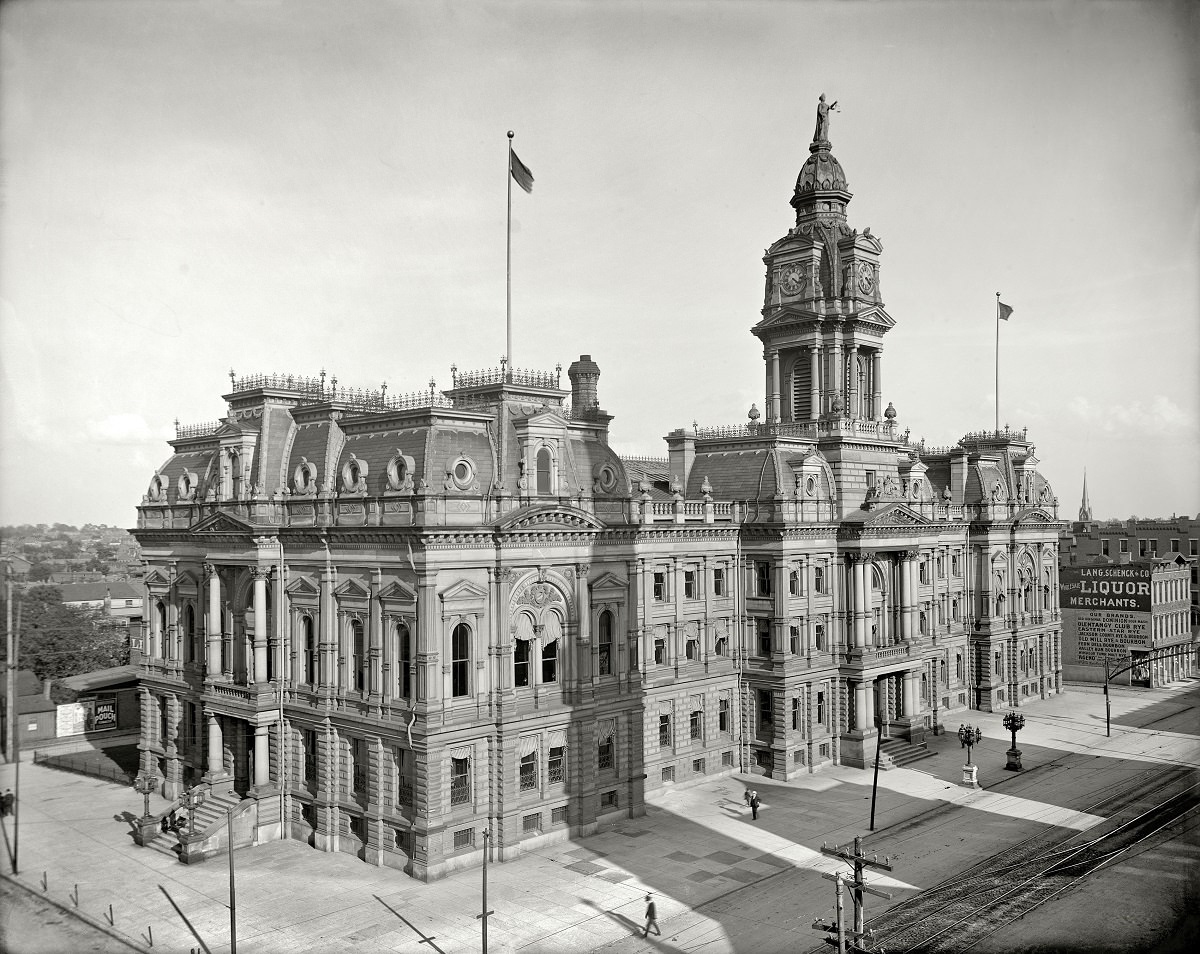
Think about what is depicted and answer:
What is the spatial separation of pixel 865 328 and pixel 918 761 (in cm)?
2822

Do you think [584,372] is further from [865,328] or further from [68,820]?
[68,820]

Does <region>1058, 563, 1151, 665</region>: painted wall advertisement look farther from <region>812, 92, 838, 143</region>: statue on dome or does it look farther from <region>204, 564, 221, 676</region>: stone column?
<region>204, 564, 221, 676</region>: stone column

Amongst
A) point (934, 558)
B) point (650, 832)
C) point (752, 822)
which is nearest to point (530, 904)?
point (650, 832)

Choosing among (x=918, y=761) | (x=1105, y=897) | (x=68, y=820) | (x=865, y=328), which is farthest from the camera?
(x=865, y=328)

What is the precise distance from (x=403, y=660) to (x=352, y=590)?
4467 millimetres

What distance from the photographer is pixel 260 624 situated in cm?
4981

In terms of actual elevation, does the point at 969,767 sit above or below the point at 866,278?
below

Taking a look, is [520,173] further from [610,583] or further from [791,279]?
[791,279]

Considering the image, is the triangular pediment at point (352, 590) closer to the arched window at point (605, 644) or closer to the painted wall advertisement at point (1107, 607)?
the arched window at point (605, 644)

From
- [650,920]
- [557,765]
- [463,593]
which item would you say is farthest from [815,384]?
[650,920]

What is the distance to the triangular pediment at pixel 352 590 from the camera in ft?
152

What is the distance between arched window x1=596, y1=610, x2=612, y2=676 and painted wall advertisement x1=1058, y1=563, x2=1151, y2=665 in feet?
189

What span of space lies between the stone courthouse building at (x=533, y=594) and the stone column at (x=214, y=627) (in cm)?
21

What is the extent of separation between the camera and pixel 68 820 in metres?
51.3
